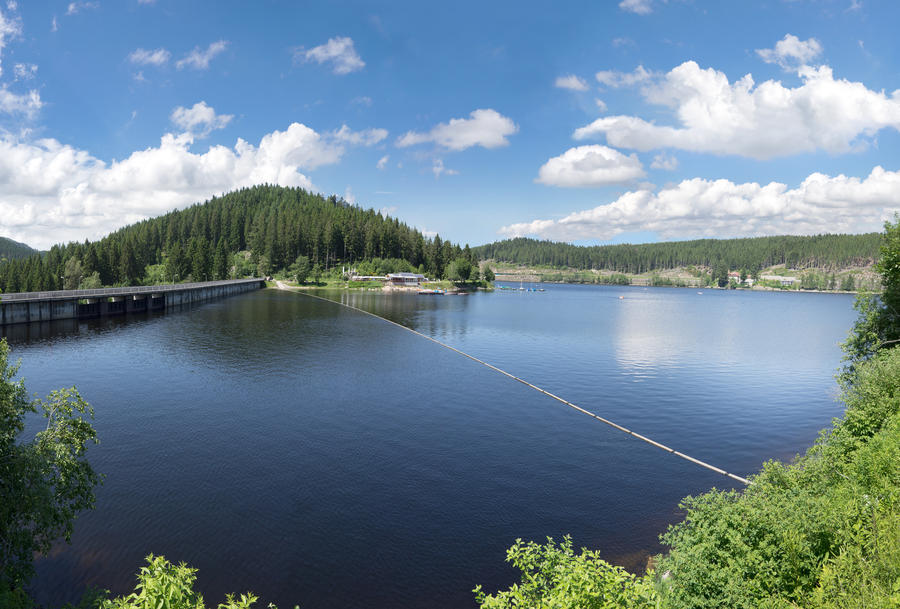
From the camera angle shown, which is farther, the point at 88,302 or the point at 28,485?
the point at 88,302

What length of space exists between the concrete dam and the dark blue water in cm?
1326

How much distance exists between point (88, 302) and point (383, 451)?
373ft

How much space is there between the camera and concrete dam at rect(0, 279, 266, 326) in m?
88.5

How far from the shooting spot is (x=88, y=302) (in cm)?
11250

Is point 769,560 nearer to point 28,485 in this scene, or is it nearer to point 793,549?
point 793,549

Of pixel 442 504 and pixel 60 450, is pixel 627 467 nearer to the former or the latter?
pixel 442 504

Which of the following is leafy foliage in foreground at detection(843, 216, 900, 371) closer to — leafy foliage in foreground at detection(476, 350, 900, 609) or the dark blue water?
the dark blue water

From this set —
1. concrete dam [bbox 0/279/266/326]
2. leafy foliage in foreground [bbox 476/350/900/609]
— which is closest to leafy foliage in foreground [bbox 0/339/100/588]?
leafy foliage in foreground [bbox 476/350/900/609]

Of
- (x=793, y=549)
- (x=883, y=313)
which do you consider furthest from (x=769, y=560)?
(x=883, y=313)

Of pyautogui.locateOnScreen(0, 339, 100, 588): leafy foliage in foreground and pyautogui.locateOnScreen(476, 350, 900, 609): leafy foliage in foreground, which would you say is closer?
pyautogui.locateOnScreen(476, 350, 900, 609): leafy foliage in foreground

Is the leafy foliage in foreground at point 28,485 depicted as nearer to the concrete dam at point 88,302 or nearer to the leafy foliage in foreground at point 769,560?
the leafy foliage in foreground at point 769,560

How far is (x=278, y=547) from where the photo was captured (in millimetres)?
22531

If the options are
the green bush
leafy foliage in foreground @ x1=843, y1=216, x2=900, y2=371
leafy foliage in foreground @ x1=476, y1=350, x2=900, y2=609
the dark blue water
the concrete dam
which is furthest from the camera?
the concrete dam

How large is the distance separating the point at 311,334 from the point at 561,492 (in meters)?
70.4
